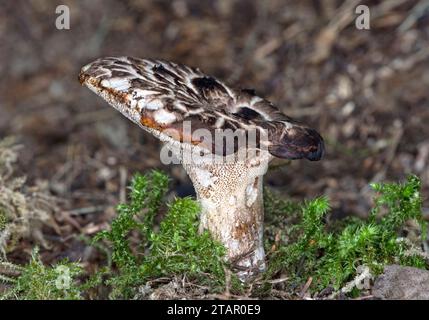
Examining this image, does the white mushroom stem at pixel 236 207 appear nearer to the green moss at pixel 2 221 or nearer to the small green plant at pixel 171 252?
the small green plant at pixel 171 252

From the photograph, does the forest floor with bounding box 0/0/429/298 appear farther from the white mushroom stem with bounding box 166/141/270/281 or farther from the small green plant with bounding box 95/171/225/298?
the white mushroom stem with bounding box 166/141/270/281

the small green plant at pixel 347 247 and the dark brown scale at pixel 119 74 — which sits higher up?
the dark brown scale at pixel 119 74

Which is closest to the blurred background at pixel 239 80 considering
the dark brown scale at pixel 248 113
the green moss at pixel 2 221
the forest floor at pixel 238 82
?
the forest floor at pixel 238 82

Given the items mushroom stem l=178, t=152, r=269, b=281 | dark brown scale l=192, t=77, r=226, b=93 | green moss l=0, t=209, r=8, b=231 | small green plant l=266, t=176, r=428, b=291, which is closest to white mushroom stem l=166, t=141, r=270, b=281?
mushroom stem l=178, t=152, r=269, b=281

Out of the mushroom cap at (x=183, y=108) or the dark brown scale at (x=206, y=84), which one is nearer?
the mushroom cap at (x=183, y=108)

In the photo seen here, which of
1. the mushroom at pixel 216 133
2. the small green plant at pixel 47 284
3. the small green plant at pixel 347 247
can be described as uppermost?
the mushroom at pixel 216 133

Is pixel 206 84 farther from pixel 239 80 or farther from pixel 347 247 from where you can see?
pixel 239 80

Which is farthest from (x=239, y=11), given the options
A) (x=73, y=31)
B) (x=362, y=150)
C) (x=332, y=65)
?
(x=362, y=150)
